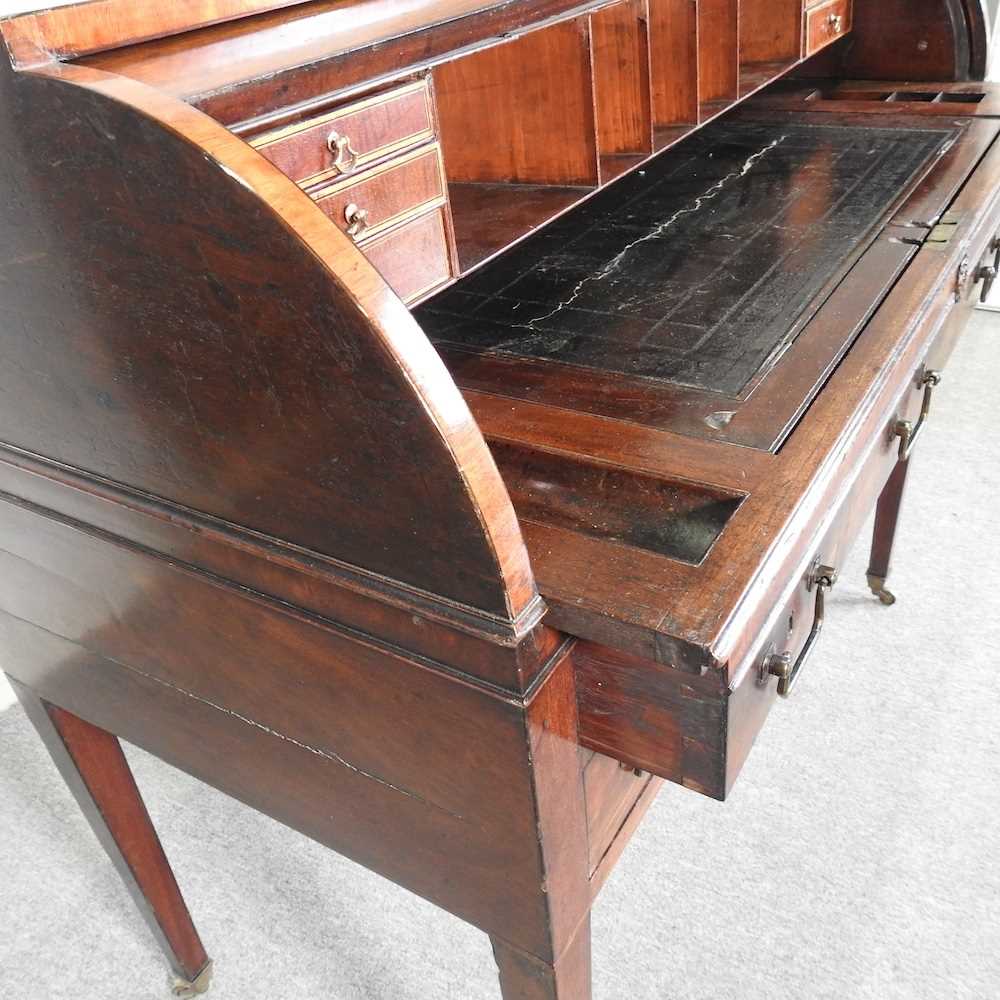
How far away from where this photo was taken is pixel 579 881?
2.68 ft

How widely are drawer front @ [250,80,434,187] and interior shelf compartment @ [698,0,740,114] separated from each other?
2.15ft

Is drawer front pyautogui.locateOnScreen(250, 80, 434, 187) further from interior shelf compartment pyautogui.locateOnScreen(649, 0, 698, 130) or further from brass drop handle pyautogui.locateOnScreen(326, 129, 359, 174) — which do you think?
interior shelf compartment pyautogui.locateOnScreen(649, 0, 698, 130)

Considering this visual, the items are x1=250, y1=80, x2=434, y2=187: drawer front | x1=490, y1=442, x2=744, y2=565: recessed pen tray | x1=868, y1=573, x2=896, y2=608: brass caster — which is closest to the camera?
x1=250, y1=80, x2=434, y2=187: drawer front

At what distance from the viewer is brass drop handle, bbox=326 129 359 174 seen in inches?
25.6

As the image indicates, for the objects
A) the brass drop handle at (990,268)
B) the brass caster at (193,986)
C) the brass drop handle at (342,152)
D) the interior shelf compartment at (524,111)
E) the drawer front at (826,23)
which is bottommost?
the brass caster at (193,986)

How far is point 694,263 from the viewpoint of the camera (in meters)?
1.21

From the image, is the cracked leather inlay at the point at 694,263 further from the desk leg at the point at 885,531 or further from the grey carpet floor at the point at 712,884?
the grey carpet floor at the point at 712,884

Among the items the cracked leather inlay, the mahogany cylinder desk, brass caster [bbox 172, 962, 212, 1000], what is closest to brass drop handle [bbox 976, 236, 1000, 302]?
Answer: the cracked leather inlay

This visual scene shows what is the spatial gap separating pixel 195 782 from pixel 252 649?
42.3 inches

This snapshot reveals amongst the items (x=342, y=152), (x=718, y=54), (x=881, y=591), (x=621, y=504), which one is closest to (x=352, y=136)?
(x=342, y=152)

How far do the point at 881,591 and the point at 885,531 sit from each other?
0.48ft

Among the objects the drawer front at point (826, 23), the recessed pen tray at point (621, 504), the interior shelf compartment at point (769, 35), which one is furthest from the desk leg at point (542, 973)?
the drawer front at point (826, 23)

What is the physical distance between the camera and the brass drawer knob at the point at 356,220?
2.23 feet

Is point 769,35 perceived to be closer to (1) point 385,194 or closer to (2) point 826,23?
(2) point 826,23
